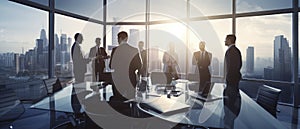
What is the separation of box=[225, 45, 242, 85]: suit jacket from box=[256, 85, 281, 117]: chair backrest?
1.88 ft

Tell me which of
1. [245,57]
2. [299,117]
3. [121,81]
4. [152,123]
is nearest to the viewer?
[152,123]

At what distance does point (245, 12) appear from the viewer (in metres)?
5.21

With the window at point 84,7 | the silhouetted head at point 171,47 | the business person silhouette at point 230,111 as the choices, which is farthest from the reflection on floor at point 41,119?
the silhouetted head at point 171,47

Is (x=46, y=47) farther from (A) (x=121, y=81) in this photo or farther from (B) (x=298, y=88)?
(B) (x=298, y=88)

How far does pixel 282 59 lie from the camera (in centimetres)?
486

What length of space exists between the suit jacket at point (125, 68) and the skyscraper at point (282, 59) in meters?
3.69

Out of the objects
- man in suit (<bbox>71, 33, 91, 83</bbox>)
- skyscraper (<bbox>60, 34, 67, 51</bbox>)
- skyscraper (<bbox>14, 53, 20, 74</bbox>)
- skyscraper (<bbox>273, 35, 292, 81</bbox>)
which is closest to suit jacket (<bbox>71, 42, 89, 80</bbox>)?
man in suit (<bbox>71, 33, 91, 83</bbox>)

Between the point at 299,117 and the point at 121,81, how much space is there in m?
3.40

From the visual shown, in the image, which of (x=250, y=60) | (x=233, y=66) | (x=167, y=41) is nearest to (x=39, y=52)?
(x=167, y=41)

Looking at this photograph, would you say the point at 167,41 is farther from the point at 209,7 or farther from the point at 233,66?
the point at 233,66

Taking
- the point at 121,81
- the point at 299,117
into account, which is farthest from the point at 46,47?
the point at 299,117

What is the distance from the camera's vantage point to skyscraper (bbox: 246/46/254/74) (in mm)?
5270

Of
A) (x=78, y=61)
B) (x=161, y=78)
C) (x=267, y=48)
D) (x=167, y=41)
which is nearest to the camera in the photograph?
(x=161, y=78)

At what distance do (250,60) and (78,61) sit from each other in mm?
3728
